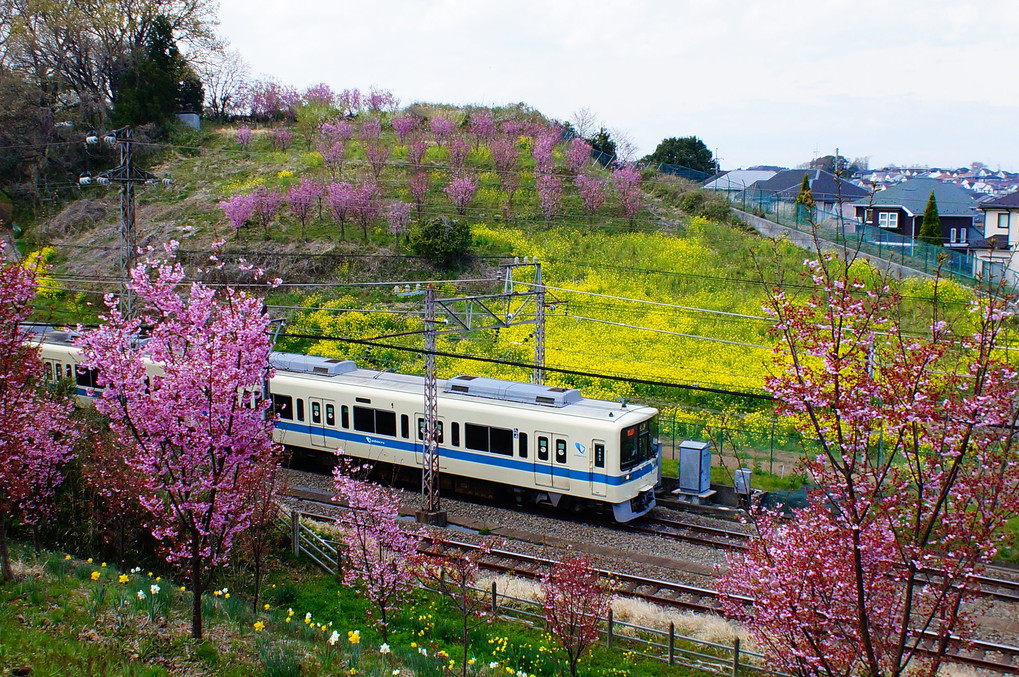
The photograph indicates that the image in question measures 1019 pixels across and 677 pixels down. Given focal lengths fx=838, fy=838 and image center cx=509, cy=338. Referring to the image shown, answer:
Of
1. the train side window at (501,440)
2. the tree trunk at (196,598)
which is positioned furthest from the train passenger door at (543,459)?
the tree trunk at (196,598)

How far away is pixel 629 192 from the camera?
43.5 m

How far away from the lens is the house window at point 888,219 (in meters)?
44.8

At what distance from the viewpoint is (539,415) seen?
696 inches

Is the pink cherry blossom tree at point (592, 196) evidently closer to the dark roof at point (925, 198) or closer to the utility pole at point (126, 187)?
the dark roof at point (925, 198)

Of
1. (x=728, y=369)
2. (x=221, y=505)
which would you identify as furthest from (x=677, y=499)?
(x=221, y=505)

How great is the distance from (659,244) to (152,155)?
3371 cm

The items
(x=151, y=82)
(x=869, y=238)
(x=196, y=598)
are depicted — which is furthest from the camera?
(x=151, y=82)

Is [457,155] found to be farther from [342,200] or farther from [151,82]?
[151,82]

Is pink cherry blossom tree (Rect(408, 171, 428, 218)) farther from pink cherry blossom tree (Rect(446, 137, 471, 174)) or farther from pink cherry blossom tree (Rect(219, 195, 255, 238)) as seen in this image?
pink cherry blossom tree (Rect(219, 195, 255, 238))

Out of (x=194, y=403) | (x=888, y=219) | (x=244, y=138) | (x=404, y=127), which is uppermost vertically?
(x=404, y=127)

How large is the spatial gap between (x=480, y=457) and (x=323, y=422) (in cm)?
465

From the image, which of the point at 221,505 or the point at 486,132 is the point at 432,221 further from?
the point at 221,505

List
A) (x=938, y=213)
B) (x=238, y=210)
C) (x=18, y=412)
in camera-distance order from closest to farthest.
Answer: (x=18, y=412), (x=238, y=210), (x=938, y=213)

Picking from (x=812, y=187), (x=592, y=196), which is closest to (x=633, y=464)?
(x=592, y=196)
